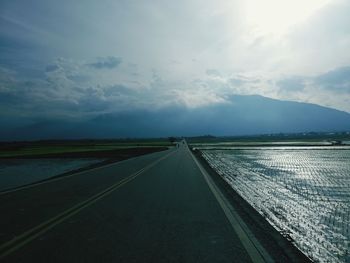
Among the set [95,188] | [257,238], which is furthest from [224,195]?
[257,238]

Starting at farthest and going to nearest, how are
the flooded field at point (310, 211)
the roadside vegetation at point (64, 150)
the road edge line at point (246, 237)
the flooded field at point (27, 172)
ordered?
the roadside vegetation at point (64, 150), the flooded field at point (27, 172), the flooded field at point (310, 211), the road edge line at point (246, 237)

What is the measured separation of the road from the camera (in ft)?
22.2

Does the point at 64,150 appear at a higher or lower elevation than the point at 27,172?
higher

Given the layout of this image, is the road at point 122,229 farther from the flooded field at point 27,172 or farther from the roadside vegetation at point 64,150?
the roadside vegetation at point 64,150

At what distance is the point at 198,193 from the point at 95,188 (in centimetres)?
428

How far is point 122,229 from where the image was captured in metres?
8.74

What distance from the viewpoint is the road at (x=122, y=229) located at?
6.75 meters

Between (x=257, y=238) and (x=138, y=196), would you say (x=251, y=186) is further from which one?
(x=257, y=238)

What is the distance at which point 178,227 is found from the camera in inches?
354

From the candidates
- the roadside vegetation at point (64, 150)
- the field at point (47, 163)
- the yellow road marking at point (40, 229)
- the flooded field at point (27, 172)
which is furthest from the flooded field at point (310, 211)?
the roadside vegetation at point (64, 150)

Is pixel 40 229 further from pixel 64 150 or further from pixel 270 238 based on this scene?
pixel 64 150

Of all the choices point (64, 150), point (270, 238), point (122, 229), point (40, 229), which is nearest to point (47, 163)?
point (40, 229)

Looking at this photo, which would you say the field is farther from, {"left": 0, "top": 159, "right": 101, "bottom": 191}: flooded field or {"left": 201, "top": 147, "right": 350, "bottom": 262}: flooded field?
{"left": 201, "top": 147, "right": 350, "bottom": 262}: flooded field

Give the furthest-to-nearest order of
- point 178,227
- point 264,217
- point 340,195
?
point 340,195 → point 264,217 → point 178,227
